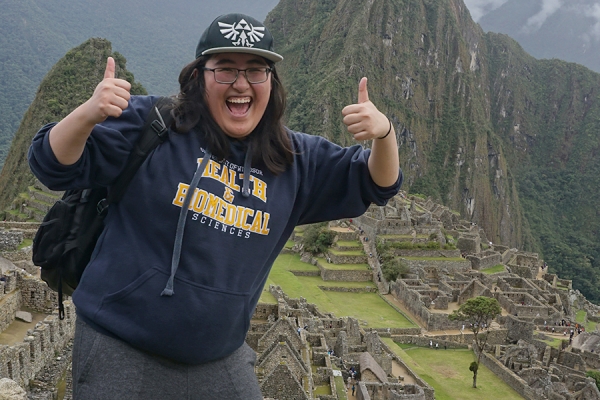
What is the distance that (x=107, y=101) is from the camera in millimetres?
2498

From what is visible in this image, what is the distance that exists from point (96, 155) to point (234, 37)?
0.85 m

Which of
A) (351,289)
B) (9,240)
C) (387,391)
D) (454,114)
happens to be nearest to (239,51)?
(387,391)

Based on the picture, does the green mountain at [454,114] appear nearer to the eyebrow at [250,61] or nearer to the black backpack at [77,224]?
the eyebrow at [250,61]

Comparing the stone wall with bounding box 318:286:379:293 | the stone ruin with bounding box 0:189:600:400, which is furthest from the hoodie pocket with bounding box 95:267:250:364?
the stone wall with bounding box 318:286:379:293

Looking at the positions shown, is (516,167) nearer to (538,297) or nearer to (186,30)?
(186,30)

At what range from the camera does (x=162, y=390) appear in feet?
9.07

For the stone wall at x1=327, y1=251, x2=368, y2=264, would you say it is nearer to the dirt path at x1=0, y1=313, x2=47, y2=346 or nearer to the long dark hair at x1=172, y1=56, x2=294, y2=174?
the dirt path at x1=0, y1=313, x2=47, y2=346

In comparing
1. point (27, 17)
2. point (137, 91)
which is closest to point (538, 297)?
point (137, 91)

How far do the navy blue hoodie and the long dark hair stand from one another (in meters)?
0.06

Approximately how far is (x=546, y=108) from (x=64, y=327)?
183873 millimetres

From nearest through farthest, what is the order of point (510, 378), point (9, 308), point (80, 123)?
point (80, 123)
point (9, 308)
point (510, 378)

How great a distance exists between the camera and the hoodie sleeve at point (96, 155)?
2527 millimetres

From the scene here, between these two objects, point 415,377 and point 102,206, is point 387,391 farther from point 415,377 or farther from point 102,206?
point 102,206

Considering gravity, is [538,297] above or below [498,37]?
below
